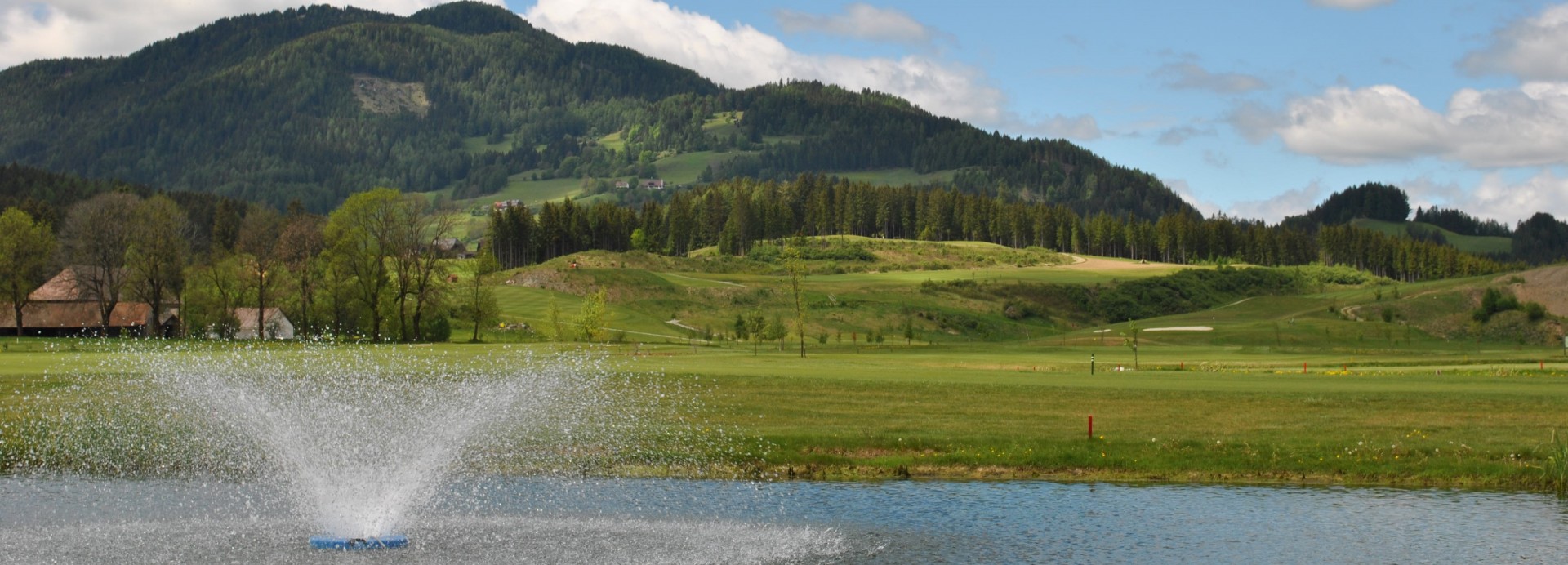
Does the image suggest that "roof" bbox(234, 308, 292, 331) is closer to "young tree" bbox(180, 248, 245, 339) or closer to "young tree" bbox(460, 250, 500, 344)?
Answer: "young tree" bbox(180, 248, 245, 339)

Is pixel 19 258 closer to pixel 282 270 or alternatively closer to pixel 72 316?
pixel 72 316

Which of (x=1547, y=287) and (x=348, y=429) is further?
(x=1547, y=287)

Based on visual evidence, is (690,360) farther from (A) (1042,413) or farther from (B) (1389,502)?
(B) (1389,502)

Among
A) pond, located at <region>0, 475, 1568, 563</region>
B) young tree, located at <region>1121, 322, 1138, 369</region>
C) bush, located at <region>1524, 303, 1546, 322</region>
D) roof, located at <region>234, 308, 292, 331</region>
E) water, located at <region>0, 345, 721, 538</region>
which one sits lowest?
pond, located at <region>0, 475, 1568, 563</region>

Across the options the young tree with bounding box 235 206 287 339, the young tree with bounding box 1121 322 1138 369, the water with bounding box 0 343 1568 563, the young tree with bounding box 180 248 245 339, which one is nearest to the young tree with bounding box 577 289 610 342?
the young tree with bounding box 235 206 287 339

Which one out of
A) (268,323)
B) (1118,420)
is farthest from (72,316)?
(1118,420)

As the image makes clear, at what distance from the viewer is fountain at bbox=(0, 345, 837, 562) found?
88.8ft

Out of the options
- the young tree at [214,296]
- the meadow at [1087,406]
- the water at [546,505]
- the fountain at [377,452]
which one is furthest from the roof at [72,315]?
the water at [546,505]

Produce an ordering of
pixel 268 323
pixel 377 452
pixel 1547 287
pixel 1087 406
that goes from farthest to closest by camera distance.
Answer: pixel 1547 287
pixel 268 323
pixel 1087 406
pixel 377 452

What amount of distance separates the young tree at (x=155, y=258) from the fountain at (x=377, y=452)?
5396cm

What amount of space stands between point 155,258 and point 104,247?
6.93 metres

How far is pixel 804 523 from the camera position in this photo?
28.7 metres

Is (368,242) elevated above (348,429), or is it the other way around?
(368,242)

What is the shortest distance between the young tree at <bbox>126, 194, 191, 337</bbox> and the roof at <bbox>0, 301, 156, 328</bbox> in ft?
39.5
